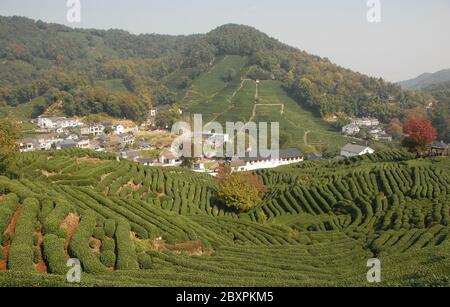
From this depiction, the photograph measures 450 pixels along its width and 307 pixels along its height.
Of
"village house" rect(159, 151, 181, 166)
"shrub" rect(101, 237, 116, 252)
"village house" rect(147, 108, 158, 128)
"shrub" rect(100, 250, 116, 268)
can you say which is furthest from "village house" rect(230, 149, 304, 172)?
"shrub" rect(100, 250, 116, 268)

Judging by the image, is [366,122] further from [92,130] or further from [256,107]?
[92,130]

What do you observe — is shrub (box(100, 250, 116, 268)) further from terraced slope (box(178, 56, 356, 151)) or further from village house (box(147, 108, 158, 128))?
village house (box(147, 108, 158, 128))

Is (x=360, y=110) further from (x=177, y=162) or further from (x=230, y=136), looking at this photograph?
(x=177, y=162)

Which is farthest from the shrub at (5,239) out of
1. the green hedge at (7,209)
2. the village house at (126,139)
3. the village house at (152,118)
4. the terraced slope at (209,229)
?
the village house at (152,118)

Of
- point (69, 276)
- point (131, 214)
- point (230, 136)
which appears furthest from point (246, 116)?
point (69, 276)

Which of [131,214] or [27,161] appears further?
[27,161]

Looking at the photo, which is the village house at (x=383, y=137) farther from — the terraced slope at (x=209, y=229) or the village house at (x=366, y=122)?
the terraced slope at (x=209, y=229)
